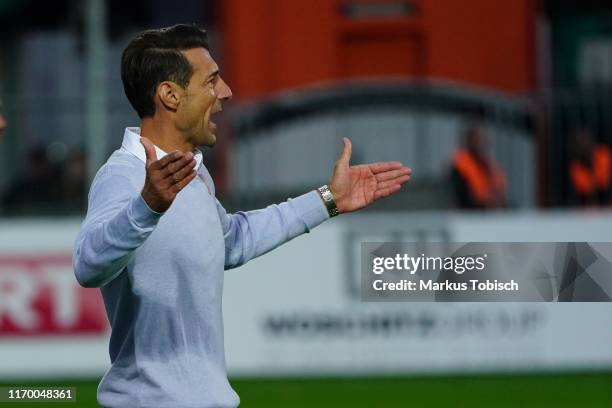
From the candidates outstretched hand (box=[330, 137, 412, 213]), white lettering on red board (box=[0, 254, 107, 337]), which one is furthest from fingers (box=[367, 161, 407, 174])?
white lettering on red board (box=[0, 254, 107, 337])

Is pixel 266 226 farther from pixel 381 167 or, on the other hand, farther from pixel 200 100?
pixel 200 100

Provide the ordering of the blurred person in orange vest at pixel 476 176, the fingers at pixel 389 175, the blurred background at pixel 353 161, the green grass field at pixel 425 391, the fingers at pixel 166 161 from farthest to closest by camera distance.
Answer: the blurred person in orange vest at pixel 476 176, the blurred background at pixel 353 161, the green grass field at pixel 425 391, the fingers at pixel 389 175, the fingers at pixel 166 161

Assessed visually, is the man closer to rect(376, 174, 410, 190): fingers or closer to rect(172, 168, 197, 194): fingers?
rect(172, 168, 197, 194): fingers

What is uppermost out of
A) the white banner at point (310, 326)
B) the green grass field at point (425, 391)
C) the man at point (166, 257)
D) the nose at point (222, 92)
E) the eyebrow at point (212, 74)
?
the eyebrow at point (212, 74)

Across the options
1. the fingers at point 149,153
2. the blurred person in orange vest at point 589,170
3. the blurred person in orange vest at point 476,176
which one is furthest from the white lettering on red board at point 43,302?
the fingers at point 149,153

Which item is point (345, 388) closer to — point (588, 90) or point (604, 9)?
point (588, 90)

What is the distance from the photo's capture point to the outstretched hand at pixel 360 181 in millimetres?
4855

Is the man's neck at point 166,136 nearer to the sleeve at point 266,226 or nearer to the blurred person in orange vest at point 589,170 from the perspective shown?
the sleeve at point 266,226

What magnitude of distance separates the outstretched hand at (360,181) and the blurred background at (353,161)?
549 centimetres

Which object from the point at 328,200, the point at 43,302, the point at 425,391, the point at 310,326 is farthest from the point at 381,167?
the point at 43,302

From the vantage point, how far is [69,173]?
525 inches

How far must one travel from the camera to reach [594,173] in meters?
13.1

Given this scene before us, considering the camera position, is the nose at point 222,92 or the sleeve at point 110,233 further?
the nose at point 222,92

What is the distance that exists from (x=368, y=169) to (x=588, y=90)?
8876mm
